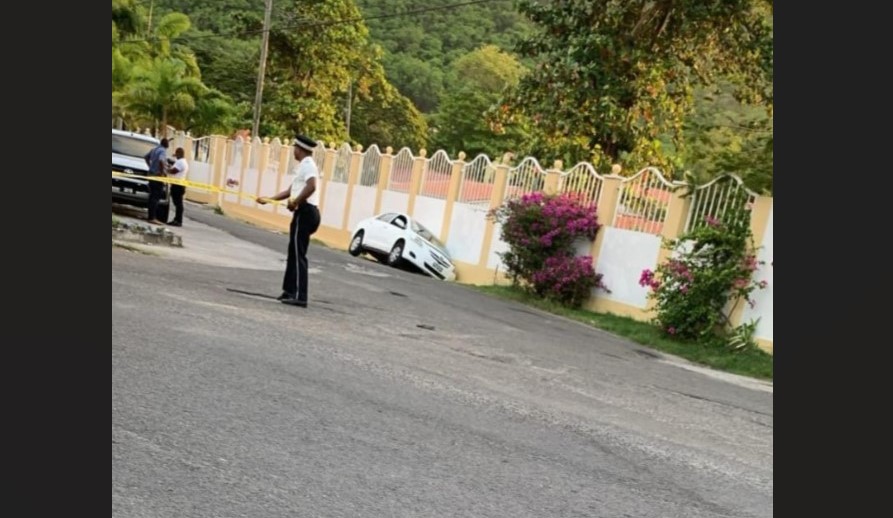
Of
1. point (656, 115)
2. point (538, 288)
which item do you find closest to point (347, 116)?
point (656, 115)

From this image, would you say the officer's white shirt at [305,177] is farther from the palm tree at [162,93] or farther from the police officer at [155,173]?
the palm tree at [162,93]

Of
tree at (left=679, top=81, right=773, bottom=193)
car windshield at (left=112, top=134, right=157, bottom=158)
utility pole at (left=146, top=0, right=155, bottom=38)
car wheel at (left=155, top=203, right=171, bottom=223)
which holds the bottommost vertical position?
car wheel at (left=155, top=203, right=171, bottom=223)

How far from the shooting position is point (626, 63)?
18719 millimetres

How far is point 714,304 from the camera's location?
42.5 ft

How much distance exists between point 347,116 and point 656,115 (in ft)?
125

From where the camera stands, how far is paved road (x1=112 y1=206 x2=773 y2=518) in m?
4.36

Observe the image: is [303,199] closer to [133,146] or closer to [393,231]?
[133,146]

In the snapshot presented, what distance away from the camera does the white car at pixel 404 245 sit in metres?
20.0

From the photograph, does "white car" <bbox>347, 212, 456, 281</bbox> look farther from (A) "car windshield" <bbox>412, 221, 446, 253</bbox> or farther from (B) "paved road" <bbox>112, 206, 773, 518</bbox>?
(B) "paved road" <bbox>112, 206, 773, 518</bbox>

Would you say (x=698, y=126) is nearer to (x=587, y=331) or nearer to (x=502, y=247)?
(x=587, y=331)

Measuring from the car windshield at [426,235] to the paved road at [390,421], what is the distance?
33.0ft

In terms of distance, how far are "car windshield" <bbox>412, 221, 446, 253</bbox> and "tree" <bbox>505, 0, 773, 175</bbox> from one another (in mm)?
3109

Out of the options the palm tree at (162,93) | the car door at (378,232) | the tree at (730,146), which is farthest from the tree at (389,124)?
the tree at (730,146)

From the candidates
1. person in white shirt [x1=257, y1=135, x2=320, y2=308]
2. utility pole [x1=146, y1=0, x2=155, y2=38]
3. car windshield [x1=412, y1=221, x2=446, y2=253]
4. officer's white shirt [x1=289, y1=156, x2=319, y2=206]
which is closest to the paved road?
person in white shirt [x1=257, y1=135, x2=320, y2=308]
